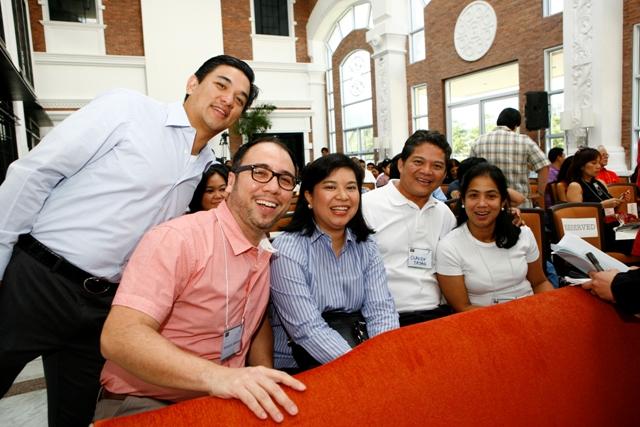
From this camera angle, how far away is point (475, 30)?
9562 millimetres

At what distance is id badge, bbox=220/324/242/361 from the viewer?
1.24 m

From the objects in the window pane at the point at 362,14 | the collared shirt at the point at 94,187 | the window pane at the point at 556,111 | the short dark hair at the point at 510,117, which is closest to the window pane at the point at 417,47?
the window pane at the point at 362,14

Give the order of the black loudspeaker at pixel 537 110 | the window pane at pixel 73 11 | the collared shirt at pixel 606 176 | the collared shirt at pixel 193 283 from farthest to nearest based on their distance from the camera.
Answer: the window pane at pixel 73 11 < the black loudspeaker at pixel 537 110 < the collared shirt at pixel 606 176 < the collared shirt at pixel 193 283

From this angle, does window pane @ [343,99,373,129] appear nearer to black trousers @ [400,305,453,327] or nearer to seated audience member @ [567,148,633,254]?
seated audience member @ [567,148,633,254]

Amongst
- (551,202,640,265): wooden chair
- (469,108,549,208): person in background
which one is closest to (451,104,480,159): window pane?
(469,108,549,208): person in background

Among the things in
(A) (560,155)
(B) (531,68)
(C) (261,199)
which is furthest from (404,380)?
(B) (531,68)

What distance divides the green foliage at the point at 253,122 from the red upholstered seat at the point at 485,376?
1159cm

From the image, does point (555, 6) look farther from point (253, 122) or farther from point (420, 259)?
point (420, 259)

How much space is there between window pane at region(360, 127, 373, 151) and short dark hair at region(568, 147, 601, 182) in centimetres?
984

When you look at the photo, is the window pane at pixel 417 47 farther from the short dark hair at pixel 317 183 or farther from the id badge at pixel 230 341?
the id badge at pixel 230 341

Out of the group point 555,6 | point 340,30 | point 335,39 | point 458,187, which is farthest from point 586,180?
point 335,39

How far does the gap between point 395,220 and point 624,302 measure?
42.7 inches

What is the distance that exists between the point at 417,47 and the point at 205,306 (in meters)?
11.7

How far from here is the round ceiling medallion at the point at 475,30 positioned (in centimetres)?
923
